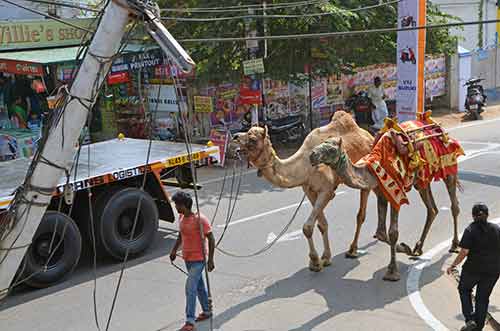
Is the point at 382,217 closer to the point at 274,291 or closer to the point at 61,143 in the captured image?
the point at 274,291

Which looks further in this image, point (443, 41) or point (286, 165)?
point (443, 41)

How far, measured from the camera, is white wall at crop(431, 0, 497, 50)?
1451 inches

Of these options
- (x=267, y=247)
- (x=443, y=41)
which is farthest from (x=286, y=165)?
(x=443, y=41)

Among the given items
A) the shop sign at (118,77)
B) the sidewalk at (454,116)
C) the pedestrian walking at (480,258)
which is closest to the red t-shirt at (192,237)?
the pedestrian walking at (480,258)

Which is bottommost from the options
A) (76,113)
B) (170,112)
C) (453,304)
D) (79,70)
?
(453,304)

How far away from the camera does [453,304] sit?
8477mm

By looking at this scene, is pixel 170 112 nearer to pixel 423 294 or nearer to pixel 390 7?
pixel 390 7

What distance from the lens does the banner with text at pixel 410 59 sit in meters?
17.9

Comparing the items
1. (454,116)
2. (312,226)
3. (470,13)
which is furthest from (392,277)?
(470,13)

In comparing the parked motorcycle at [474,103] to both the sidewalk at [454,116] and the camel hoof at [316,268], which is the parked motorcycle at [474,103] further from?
the camel hoof at [316,268]

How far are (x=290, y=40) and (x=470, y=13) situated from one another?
861 inches

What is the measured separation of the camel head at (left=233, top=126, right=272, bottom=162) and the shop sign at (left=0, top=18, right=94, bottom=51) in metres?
11.2

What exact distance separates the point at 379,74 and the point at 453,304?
16.9 meters

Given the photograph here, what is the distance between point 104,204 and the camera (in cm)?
1015
